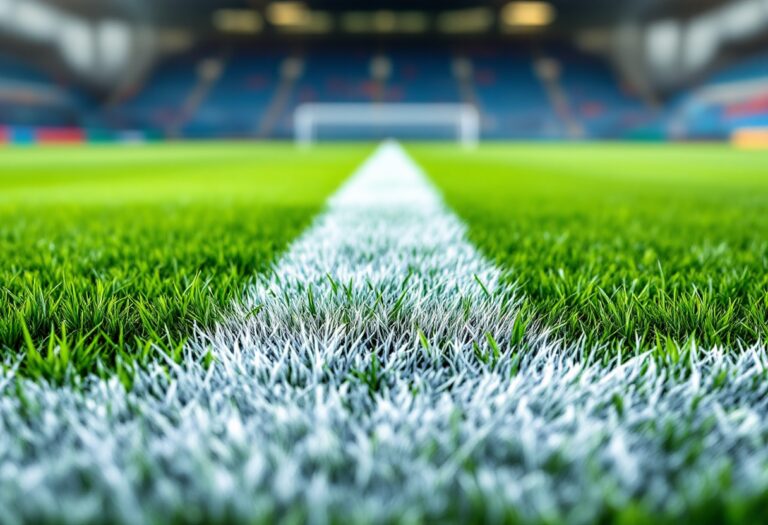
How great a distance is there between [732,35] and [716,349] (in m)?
27.4

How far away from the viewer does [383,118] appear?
24.0m

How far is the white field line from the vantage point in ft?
1.32

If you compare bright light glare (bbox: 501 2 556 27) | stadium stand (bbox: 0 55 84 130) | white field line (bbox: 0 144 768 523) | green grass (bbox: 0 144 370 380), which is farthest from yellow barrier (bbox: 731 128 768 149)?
stadium stand (bbox: 0 55 84 130)

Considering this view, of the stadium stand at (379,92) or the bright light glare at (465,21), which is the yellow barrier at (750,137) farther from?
the bright light glare at (465,21)

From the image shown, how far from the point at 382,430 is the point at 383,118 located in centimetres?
2422

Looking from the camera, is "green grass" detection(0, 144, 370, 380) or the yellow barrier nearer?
"green grass" detection(0, 144, 370, 380)

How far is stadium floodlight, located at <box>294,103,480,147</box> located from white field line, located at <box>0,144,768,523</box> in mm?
21657

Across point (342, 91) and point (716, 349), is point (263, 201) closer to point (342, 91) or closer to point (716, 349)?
point (716, 349)

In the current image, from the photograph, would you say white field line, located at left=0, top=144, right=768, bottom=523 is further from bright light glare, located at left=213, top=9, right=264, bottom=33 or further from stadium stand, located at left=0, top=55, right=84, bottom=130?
bright light glare, located at left=213, top=9, right=264, bottom=33

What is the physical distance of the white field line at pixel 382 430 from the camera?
1.32ft

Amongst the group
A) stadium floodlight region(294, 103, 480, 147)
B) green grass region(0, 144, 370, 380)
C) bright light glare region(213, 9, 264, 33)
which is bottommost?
green grass region(0, 144, 370, 380)

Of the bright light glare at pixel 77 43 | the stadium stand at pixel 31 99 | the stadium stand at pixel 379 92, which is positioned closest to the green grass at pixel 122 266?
the stadium stand at pixel 379 92

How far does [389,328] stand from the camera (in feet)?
2.72

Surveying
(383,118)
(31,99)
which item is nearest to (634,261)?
(383,118)
